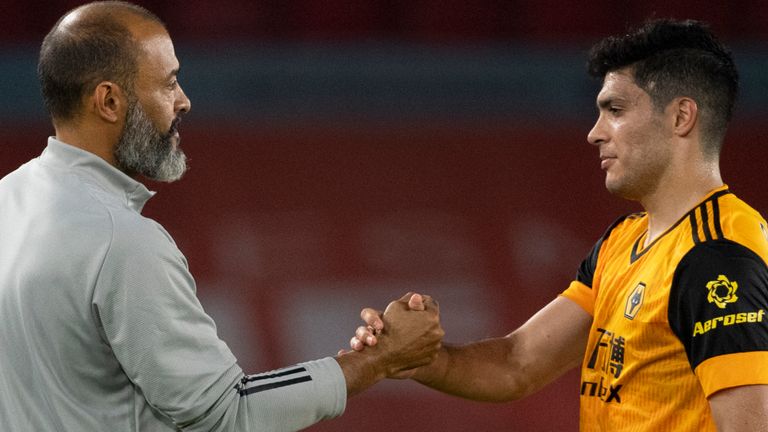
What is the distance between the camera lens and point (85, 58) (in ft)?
6.25

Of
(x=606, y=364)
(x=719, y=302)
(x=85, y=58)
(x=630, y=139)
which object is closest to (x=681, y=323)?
(x=719, y=302)

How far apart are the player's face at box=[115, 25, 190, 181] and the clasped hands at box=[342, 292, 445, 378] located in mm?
510

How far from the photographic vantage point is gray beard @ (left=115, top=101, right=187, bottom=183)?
1951 millimetres

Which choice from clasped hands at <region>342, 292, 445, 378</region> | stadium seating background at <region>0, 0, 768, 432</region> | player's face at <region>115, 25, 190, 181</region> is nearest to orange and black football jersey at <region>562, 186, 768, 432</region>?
clasped hands at <region>342, 292, 445, 378</region>

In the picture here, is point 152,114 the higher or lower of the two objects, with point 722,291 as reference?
higher

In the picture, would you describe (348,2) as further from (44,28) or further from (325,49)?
(44,28)

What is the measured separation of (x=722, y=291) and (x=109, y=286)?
100cm

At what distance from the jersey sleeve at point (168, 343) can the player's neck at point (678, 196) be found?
31.9 inches

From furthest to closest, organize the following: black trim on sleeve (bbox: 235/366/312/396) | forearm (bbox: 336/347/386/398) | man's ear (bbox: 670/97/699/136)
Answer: man's ear (bbox: 670/97/699/136) → forearm (bbox: 336/347/386/398) → black trim on sleeve (bbox: 235/366/312/396)

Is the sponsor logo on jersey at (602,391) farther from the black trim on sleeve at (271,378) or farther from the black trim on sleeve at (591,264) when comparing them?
the black trim on sleeve at (271,378)

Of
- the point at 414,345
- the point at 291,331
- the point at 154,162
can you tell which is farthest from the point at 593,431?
the point at 291,331

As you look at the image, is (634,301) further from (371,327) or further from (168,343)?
(168,343)

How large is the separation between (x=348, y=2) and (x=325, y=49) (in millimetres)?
511

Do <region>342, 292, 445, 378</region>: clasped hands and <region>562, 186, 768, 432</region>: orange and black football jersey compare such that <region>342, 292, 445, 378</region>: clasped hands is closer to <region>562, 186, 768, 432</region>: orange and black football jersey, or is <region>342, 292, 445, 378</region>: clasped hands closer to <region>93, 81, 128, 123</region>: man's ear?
<region>562, 186, 768, 432</region>: orange and black football jersey
